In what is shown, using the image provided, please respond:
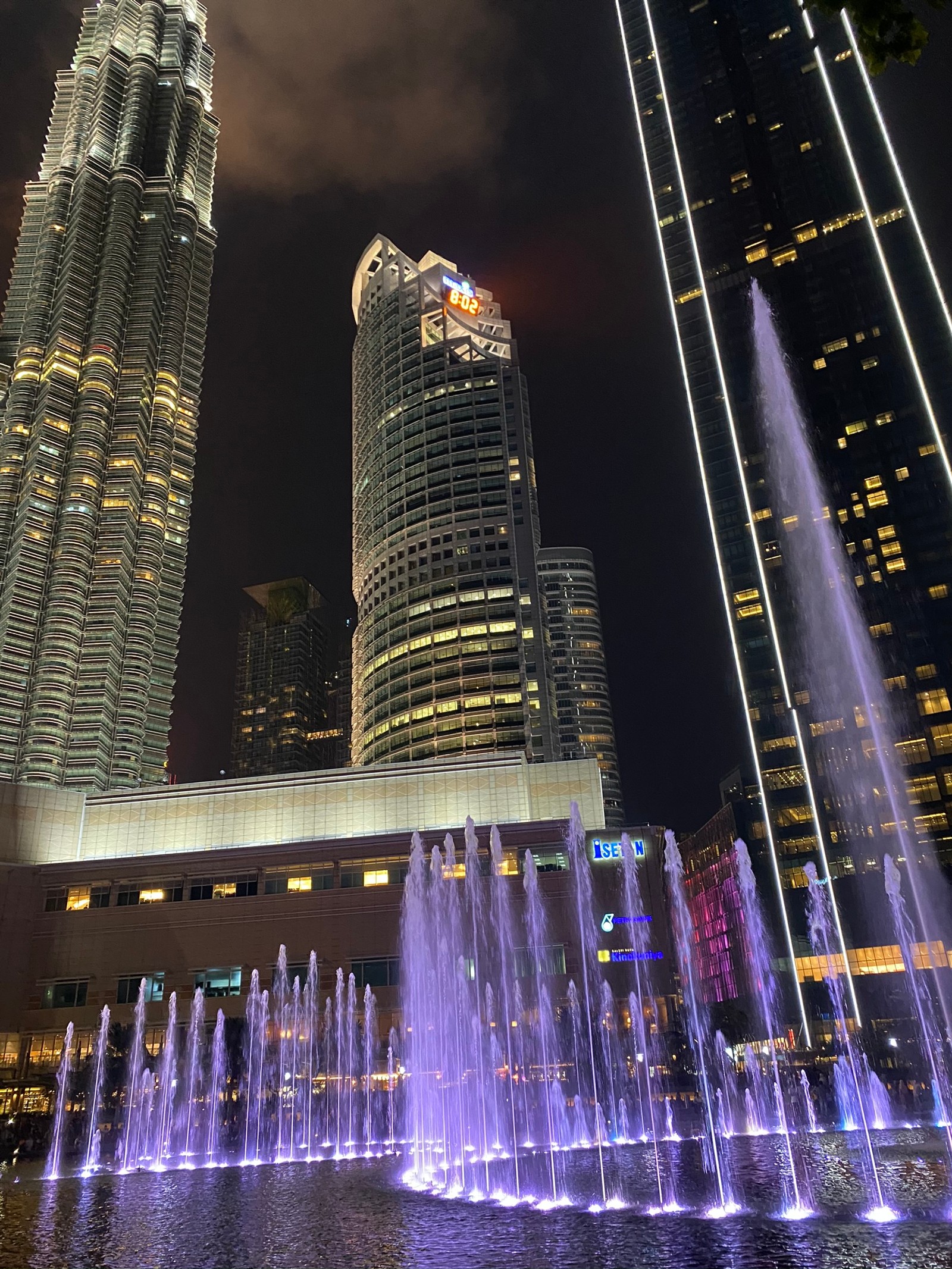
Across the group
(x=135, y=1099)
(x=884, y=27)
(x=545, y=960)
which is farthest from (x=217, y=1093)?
(x=884, y=27)

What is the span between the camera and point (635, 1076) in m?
61.1

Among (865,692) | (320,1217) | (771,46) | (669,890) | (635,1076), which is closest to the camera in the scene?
(320,1217)

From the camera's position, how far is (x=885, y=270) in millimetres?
101250

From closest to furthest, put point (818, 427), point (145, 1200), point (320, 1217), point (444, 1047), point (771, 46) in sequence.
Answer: point (320, 1217), point (145, 1200), point (444, 1047), point (818, 427), point (771, 46)

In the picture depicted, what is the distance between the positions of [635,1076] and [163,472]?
100 metres

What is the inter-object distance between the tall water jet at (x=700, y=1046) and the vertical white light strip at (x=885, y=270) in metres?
60.2

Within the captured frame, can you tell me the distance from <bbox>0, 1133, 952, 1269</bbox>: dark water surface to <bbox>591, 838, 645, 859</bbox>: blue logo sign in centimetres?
4825

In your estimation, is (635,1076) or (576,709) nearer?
(635,1076)

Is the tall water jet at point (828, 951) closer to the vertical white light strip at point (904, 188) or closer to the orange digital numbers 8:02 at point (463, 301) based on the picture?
the vertical white light strip at point (904, 188)

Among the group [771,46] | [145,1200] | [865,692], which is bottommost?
[145,1200]

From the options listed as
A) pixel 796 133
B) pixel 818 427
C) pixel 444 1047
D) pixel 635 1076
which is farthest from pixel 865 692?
pixel 796 133

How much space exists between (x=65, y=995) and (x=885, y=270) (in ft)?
370

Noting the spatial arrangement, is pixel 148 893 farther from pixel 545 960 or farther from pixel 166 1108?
pixel 545 960

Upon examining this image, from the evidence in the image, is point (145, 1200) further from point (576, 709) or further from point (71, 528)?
point (576, 709)
